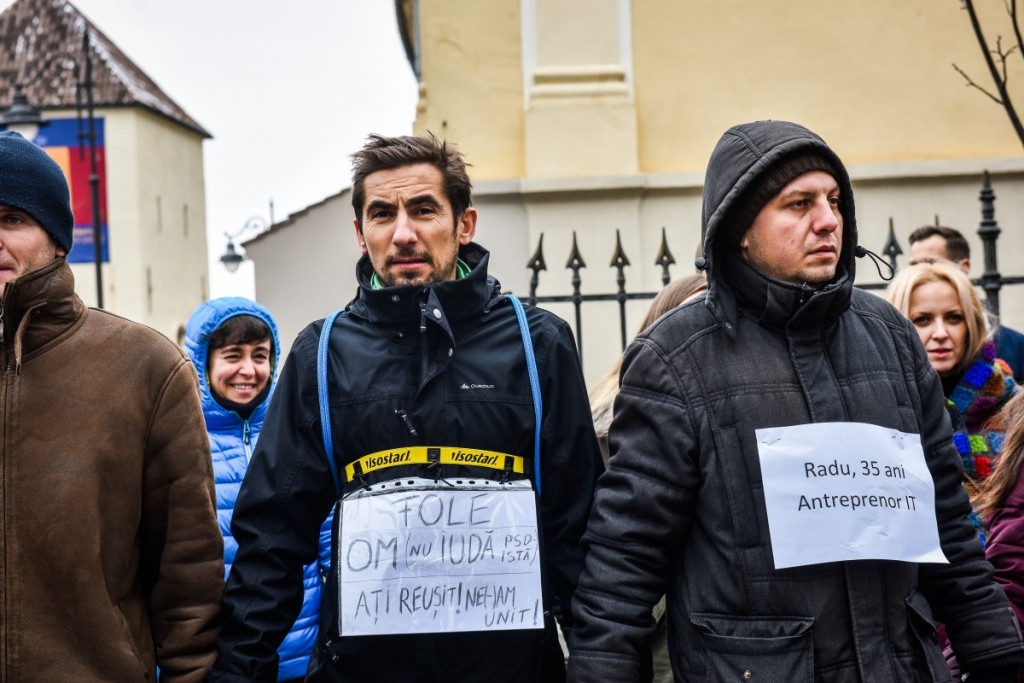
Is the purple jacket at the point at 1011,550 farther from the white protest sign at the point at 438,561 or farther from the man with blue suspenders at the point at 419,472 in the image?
the white protest sign at the point at 438,561

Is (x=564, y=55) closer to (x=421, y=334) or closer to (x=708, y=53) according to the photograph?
(x=708, y=53)

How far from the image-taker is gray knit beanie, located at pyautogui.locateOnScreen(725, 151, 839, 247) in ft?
9.38

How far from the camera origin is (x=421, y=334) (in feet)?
9.90

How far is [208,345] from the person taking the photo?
15.1ft

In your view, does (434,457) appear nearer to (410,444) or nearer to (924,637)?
(410,444)

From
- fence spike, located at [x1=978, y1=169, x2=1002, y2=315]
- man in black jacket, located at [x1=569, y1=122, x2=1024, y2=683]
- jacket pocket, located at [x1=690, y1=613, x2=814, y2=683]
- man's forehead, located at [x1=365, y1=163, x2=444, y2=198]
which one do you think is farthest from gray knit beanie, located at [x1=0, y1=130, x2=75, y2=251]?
fence spike, located at [x1=978, y1=169, x2=1002, y2=315]

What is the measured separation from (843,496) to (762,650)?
0.38 m

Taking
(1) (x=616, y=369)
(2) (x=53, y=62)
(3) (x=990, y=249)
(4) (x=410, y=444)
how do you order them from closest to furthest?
(4) (x=410, y=444), (1) (x=616, y=369), (3) (x=990, y=249), (2) (x=53, y=62)

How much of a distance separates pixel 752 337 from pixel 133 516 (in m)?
1.46

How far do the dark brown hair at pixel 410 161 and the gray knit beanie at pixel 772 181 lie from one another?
0.73 metres

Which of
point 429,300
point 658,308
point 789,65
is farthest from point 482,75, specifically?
point 429,300

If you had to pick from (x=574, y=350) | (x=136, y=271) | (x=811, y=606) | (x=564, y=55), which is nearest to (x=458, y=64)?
(x=564, y=55)

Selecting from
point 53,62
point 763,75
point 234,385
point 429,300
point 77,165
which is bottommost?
point 234,385

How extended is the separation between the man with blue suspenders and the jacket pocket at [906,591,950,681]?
0.77 meters
